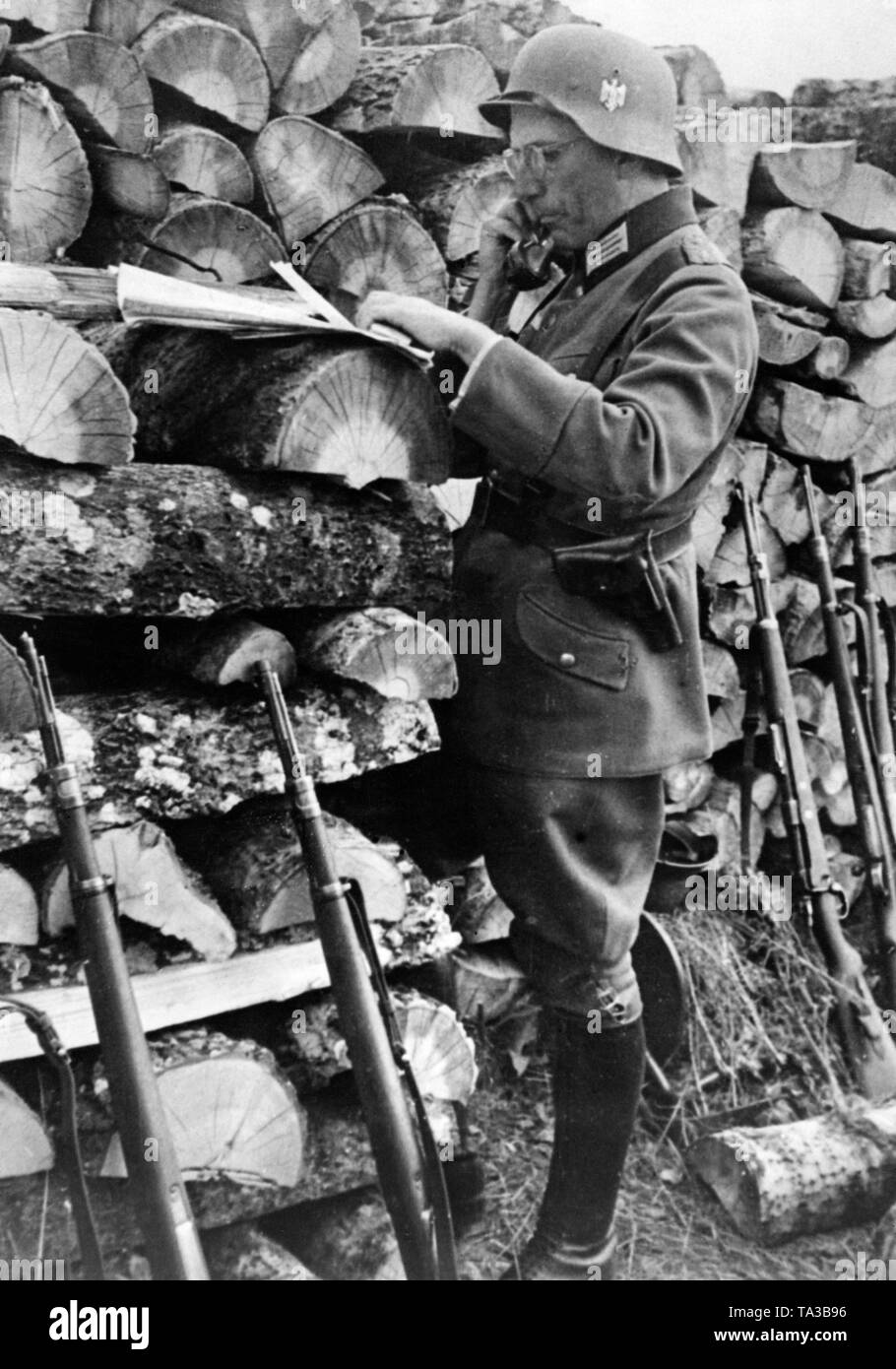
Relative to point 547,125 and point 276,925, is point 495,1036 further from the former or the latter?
point 547,125

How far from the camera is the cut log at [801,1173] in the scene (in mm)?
2809

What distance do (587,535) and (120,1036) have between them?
1157 mm

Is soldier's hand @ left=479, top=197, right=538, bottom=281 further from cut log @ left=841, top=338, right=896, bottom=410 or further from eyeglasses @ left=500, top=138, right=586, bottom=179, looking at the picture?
cut log @ left=841, top=338, right=896, bottom=410

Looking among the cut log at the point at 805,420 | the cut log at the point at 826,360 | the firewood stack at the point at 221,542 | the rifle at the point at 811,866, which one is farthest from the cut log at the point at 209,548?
the cut log at the point at 826,360

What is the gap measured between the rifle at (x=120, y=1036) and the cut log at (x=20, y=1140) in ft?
0.65

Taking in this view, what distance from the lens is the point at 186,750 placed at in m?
2.21

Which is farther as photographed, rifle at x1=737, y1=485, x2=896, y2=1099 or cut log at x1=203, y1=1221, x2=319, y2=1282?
rifle at x1=737, y1=485, x2=896, y2=1099

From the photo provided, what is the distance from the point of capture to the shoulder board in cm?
223

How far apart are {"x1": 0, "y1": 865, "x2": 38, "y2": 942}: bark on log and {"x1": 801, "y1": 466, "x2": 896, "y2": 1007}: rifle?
2352mm

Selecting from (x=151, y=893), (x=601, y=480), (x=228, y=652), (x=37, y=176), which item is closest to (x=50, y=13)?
(x=37, y=176)

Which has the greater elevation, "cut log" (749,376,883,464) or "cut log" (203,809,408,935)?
"cut log" (749,376,883,464)

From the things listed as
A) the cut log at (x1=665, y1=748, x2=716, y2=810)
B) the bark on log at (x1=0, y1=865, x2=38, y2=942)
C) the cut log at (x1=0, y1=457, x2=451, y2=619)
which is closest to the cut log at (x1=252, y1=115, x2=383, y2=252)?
the cut log at (x1=0, y1=457, x2=451, y2=619)

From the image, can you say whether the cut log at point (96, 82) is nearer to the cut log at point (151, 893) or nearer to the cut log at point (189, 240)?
the cut log at point (189, 240)
